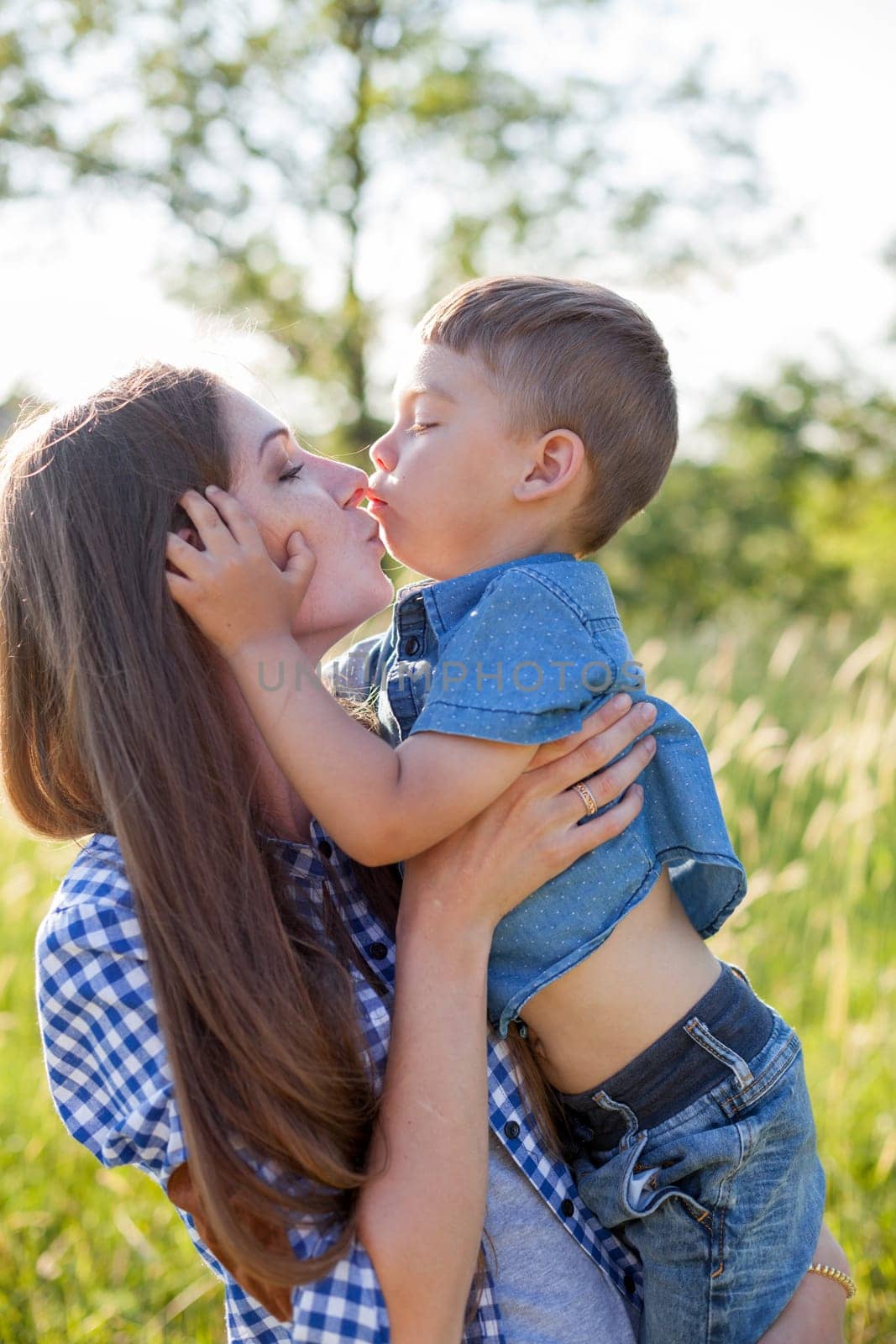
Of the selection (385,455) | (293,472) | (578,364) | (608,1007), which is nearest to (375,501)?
(385,455)

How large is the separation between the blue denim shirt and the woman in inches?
3.1

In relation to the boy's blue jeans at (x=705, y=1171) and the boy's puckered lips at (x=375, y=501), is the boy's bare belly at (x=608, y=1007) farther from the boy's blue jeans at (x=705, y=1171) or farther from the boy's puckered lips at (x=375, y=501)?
the boy's puckered lips at (x=375, y=501)

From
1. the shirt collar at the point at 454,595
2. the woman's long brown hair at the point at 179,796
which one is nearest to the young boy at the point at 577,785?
the shirt collar at the point at 454,595

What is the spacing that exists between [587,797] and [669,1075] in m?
0.46

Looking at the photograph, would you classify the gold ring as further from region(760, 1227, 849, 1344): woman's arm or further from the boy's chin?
region(760, 1227, 849, 1344): woman's arm

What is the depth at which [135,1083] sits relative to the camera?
5.34 ft

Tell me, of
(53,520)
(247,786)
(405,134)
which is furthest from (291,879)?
(405,134)

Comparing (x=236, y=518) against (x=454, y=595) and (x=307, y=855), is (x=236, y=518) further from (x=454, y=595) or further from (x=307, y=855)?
(x=307, y=855)

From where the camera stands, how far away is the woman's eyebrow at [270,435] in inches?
77.0

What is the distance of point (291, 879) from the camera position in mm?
1890

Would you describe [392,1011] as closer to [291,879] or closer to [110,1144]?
[291,879]

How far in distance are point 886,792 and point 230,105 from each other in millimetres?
13586

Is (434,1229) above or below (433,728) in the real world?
below

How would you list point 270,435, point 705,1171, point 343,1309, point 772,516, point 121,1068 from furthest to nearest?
point 772,516
point 270,435
point 705,1171
point 121,1068
point 343,1309
